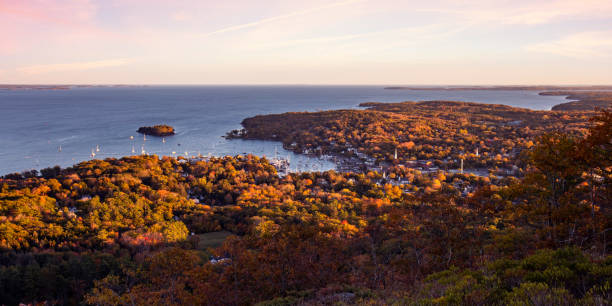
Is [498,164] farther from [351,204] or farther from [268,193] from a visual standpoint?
[268,193]

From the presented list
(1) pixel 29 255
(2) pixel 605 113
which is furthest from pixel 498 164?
(1) pixel 29 255

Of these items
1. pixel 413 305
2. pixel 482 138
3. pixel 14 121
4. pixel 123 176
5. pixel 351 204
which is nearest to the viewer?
pixel 413 305

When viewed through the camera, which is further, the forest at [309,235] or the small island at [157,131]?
the small island at [157,131]

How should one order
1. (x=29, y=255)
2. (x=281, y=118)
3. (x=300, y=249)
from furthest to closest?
1. (x=281, y=118)
2. (x=29, y=255)
3. (x=300, y=249)

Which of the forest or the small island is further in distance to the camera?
the small island

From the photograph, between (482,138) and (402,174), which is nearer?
(402,174)

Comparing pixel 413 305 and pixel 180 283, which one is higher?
pixel 413 305

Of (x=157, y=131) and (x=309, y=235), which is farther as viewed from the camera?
(x=157, y=131)

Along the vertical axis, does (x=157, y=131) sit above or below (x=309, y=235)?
above
